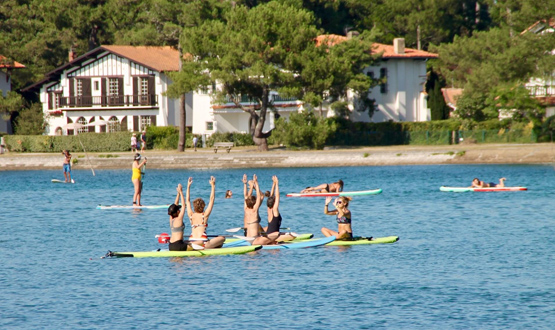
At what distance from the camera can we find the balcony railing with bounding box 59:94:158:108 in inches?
3209

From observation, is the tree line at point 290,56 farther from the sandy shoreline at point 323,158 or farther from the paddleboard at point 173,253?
the paddleboard at point 173,253

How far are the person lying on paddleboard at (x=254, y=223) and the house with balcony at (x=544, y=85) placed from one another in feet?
152

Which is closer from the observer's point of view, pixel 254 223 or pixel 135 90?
pixel 254 223

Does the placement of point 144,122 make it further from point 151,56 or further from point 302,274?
point 302,274

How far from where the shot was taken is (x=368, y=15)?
100 meters

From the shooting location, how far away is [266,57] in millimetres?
64875

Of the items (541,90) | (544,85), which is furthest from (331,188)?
(541,90)

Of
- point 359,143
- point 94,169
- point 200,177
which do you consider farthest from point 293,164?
point 94,169

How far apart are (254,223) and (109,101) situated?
Answer: 5979 cm

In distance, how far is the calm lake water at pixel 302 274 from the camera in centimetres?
1777

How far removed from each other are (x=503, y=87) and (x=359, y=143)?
12.8 metres

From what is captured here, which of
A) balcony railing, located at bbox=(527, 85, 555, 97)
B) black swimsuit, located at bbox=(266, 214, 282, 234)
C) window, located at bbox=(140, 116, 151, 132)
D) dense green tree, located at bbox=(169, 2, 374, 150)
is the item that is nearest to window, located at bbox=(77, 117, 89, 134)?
window, located at bbox=(140, 116, 151, 132)

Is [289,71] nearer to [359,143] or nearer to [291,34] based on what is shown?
[291,34]

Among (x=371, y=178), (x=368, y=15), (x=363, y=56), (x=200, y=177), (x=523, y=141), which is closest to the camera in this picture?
(x=371, y=178)
